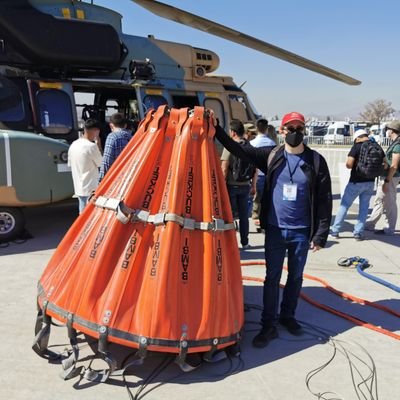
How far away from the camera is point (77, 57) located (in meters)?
6.89

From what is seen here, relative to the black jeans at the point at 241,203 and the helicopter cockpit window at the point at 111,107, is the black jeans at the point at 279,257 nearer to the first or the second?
the black jeans at the point at 241,203

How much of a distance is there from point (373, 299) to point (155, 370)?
2631 mm

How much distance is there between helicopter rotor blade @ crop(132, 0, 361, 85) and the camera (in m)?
5.79

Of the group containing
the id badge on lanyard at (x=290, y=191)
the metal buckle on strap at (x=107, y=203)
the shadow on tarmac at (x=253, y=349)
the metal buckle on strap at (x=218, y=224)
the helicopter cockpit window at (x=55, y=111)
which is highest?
the helicopter cockpit window at (x=55, y=111)

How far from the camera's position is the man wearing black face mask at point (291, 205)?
11.1ft

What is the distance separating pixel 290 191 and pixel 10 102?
16.3ft

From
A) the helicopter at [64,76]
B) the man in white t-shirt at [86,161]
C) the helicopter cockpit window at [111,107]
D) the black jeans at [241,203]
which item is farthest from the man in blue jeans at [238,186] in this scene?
the helicopter cockpit window at [111,107]

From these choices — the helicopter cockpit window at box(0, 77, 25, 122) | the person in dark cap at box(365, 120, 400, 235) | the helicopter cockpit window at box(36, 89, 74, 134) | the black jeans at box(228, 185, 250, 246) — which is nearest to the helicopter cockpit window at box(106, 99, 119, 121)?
the helicopter cockpit window at box(36, 89, 74, 134)

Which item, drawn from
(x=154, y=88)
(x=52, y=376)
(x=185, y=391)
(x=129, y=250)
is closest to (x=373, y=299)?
(x=185, y=391)

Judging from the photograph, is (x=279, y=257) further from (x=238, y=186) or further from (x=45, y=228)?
(x=45, y=228)

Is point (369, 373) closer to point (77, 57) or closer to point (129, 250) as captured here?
point (129, 250)

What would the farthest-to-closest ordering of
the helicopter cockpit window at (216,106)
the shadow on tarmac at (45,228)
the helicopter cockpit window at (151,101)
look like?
the helicopter cockpit window at (216,106) → the helicopter cockpit window at (151,101) → the shadow on tarmac at (45,228)

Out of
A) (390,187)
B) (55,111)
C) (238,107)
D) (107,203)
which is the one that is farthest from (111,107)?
(107,203)

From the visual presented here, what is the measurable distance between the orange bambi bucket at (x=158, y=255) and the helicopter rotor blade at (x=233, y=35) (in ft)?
10.2
